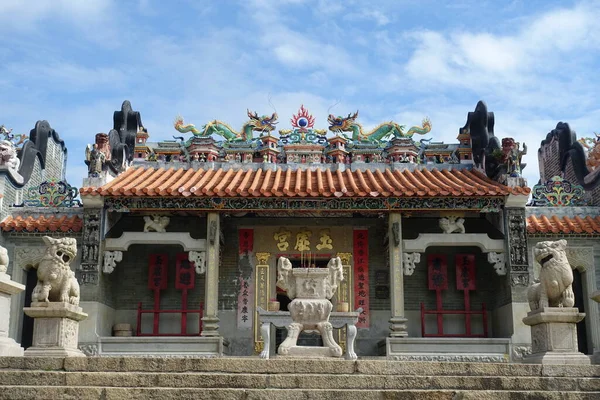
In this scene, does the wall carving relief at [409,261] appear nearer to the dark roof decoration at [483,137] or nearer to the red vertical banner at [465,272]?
the red vertical banner at [465,272]

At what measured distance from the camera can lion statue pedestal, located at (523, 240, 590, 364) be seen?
9.09 meters

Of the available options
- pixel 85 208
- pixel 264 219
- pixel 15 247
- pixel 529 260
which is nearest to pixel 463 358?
pixel 529 260

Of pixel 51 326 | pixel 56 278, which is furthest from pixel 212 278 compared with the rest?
pixel 51 326

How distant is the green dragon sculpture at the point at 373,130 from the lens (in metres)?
16.1

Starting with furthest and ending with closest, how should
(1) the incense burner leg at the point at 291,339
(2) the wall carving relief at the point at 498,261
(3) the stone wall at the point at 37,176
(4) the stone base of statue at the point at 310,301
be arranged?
(3) the stone wall at the point at 37,176 → (2) the wall carving relief at the point at 498,261 → (4) the stone base of statue at the point at 310,301 → (1) the incense burner leg at the point at 291,339

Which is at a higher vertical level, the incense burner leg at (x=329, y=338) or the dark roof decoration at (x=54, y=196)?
the dark roof decoration at (x=54, y=196)

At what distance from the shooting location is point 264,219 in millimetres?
15336

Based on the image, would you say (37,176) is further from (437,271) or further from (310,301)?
(437,271)

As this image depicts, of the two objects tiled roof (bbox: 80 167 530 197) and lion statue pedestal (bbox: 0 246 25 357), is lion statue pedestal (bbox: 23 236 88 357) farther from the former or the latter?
tiled roof (bbox: 80 167 530 197)

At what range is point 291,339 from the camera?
10117 mm

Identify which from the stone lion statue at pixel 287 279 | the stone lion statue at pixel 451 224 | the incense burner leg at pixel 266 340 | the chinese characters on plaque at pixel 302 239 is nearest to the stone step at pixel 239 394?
the incense burner leg at pixel 266 340

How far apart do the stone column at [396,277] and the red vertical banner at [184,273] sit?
13.1 feet

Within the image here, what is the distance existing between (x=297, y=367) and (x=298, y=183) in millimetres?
7129

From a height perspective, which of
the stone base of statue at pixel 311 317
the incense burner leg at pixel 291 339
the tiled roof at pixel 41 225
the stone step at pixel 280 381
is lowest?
the stone step at pixel 280 381
